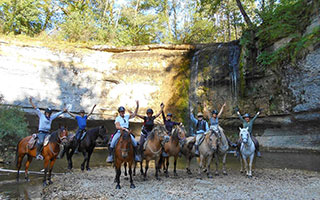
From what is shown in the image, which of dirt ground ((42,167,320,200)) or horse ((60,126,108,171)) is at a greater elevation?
horse ((60,126,108,171))

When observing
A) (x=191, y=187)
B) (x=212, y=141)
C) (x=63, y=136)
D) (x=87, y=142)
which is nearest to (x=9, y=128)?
(x=87, y=142)

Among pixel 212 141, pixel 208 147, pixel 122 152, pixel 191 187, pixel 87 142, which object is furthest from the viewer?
pixel 87 142

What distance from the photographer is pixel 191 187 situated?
735 cm

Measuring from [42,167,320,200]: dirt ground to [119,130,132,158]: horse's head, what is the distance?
114cm

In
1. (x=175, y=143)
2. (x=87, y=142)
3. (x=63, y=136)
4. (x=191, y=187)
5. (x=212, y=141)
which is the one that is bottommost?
(x=191, y=187)

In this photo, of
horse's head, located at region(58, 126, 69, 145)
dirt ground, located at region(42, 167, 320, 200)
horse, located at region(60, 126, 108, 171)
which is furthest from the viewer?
horse, located at region(60, 126, 108, 171)

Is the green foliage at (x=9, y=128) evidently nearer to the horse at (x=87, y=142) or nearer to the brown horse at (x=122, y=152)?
the horse at (x=87, y=142)

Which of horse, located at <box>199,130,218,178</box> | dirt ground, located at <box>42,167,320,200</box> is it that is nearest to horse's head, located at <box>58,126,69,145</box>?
dirt ground, located at <box>42,167,320,200</box>

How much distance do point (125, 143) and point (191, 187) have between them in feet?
8.38

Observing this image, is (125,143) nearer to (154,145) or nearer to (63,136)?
(154,145)

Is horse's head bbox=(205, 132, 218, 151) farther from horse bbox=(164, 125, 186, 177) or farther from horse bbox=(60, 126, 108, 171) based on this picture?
horse bbox=(60, 126, 108, 171)

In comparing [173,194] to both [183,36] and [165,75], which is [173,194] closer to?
[165,75]

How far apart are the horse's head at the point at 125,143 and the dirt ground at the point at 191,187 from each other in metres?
1.14

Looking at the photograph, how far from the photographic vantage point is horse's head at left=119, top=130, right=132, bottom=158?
712cm
